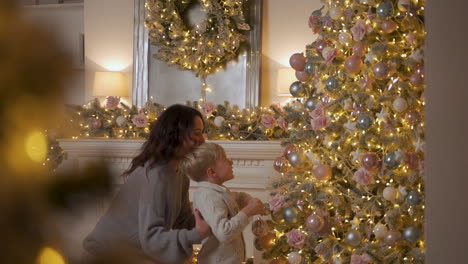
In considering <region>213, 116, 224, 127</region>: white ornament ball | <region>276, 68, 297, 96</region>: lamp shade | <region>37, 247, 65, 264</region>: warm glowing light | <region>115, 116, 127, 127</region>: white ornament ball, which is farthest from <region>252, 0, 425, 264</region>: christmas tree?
<region>37, 247, 65, 264</region>: warm glowing light

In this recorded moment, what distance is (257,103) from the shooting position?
4922mm

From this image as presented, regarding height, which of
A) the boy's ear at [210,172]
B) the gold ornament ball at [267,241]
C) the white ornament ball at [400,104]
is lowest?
the gold ornament ball at [267,241]

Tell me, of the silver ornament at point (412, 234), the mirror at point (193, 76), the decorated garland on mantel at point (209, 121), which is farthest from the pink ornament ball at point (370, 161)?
the mirror at point (193, 76)

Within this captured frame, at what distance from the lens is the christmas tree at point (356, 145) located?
289 cm

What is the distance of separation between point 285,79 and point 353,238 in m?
1.92

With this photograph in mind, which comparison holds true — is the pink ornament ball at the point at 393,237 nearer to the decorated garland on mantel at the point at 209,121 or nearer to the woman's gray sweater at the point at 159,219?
the woman's gray sweater at the point at 159,219

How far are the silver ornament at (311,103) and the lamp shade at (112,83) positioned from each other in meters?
2.27

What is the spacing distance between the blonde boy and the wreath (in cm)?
225

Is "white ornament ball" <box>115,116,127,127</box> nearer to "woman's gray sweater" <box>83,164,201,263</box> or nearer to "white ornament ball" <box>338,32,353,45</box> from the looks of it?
"white ornament ball" <box>338,32,353,45</box>

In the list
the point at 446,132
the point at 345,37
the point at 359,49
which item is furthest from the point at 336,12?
the point at 446,132

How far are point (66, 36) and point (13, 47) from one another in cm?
3

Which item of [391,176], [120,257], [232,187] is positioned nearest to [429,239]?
[120,257]

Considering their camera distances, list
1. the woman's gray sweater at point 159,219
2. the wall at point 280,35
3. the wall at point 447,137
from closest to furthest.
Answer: the wall at point 447,137 < the woman's gray sweater at point 159,219 < the wall at point 280,35

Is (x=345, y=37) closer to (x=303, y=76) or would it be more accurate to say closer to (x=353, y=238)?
(x=303, y=76)
